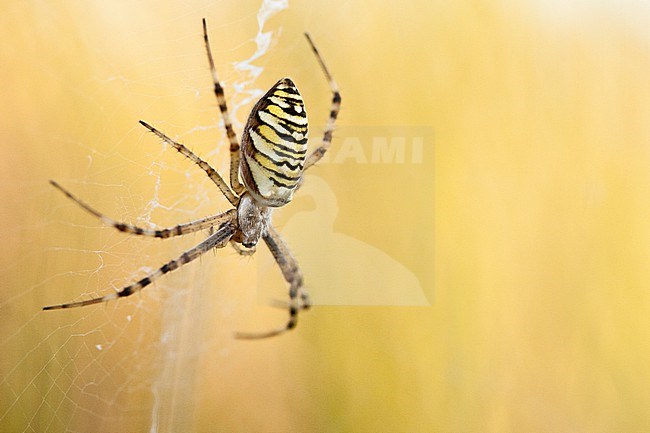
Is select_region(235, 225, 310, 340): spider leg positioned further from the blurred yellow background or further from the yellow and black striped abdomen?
the yellow and black striped abdomen

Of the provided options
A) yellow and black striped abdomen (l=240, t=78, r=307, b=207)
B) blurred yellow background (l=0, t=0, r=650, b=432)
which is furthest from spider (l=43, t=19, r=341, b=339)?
blurred yellow background (l=0, t=0, r=650, b=432)

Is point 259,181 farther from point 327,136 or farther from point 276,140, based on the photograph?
point 327,136

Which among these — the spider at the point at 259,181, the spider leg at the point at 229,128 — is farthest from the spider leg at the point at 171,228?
the spider leg at the point at 229,128

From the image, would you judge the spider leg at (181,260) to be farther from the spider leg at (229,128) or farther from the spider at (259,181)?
the spider leg at (229,128)

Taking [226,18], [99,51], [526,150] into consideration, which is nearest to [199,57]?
[226,18]

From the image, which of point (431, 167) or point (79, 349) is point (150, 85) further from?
point (431, 167)

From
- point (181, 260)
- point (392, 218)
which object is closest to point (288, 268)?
point (181, 260)

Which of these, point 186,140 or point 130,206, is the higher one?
point 186,140
